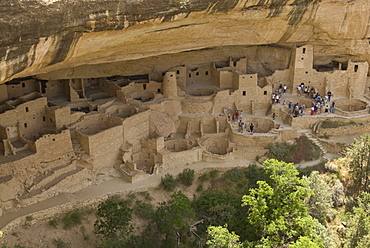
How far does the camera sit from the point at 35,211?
14359mm

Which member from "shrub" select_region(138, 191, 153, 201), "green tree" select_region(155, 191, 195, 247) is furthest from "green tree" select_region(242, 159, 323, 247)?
"shrub" select_region(138, 191, 153, 201)

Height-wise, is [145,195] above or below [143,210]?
above

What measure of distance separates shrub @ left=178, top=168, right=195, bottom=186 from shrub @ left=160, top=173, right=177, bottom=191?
0.39 metres

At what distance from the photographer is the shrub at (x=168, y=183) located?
1664cm

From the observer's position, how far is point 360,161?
17016 millimetres

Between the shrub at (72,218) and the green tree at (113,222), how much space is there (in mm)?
551

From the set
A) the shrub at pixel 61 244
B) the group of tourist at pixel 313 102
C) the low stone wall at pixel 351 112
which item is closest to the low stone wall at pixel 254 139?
the group of tourist at pixel 313 102

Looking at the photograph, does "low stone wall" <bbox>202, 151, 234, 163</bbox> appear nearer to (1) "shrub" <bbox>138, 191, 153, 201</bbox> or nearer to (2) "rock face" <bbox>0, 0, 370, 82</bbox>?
(1) "shrub" <bbox>138, 191, 153, 201</bbox>

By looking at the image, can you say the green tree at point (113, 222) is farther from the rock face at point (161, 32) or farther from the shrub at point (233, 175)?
the rock face at point (161, 32)

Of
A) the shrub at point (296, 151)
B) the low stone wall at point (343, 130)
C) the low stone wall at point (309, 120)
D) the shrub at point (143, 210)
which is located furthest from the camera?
the low stone wall at point (309, 120)

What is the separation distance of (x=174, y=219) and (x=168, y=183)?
2313 mm

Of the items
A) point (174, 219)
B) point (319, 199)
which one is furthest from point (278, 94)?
point (174, 219)

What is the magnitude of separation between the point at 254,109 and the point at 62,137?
816cm

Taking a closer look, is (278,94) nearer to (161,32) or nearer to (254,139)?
(254,139)
